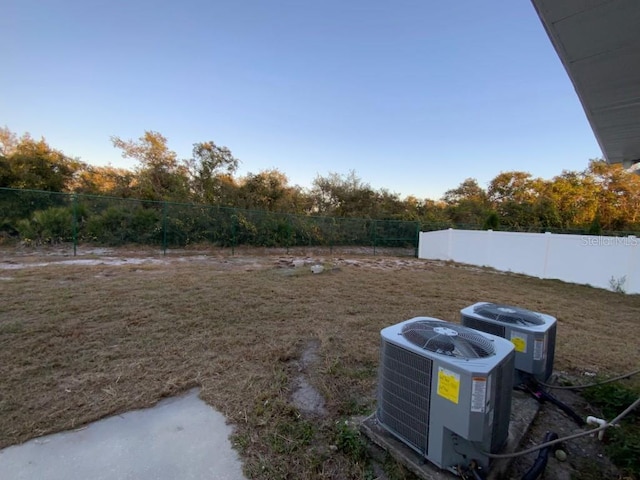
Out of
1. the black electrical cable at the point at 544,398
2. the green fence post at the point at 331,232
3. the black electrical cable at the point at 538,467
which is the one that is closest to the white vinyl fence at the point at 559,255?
the green fence post at the point at 331,232

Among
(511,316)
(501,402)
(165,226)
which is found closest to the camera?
(501,402)

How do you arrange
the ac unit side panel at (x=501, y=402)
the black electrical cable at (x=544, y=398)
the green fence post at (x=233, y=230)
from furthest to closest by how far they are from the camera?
1. the green fence post at (x=233, y=230)
2. the black electrical cable at (x=544, y=398)
3. the ac unit side panel at (x=501, y=402)

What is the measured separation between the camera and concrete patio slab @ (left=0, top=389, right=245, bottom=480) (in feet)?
3.82

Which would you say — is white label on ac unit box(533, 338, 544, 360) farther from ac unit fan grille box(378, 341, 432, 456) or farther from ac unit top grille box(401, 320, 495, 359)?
ac unit fan grille box(378, 341, 432, 456)

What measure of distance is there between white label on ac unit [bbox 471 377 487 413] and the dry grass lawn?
0.64m

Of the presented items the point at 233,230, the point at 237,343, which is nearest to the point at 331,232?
the point at 233,230

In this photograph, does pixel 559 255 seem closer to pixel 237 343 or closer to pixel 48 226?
pixel 237 343

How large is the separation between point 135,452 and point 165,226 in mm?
8218

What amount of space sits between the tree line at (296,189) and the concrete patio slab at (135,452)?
1073 centimetres

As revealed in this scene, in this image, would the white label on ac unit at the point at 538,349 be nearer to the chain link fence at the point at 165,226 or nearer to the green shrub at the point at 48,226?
the chain link fence at the point at 165,226

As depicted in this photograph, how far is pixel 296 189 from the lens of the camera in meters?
15.0

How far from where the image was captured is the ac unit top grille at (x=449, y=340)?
1158 millimetres

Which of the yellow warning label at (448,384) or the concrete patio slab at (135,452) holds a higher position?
the yellow warning label at (448,384)

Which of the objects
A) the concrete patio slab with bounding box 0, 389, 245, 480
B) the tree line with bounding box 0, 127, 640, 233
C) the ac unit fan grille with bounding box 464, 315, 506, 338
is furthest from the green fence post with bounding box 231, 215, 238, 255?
the ac unit fan grille with bounding box 464, 315, 506, 338
